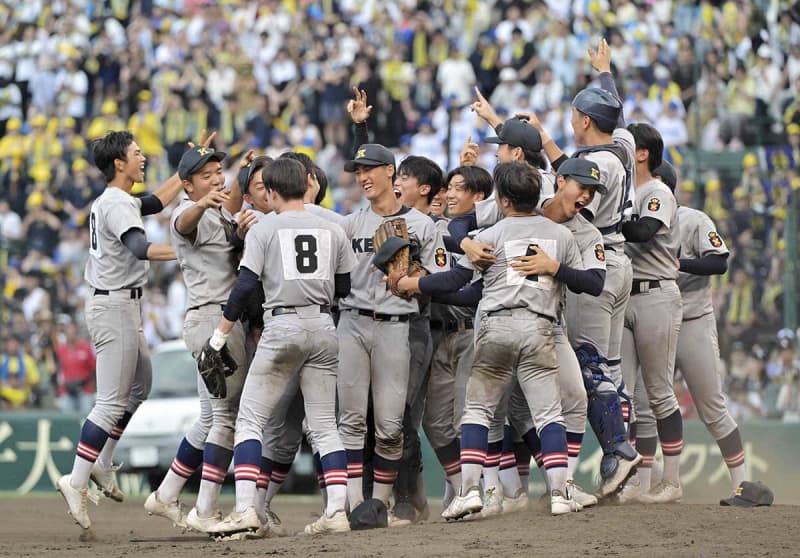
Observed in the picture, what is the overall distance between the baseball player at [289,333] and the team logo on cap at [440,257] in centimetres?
61

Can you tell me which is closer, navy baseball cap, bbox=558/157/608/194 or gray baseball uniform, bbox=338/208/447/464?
navy baseball cap, bbox=558/157/608/194

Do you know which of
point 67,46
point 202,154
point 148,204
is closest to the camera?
point 202,154

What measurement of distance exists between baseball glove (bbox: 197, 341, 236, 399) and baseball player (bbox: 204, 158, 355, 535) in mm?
38

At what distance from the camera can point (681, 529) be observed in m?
6.88

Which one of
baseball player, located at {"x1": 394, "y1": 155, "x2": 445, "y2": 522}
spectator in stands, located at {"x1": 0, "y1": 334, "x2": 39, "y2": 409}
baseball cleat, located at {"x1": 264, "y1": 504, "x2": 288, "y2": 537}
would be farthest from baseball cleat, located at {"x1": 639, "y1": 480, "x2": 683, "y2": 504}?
spectator in stands, located at {"x1": 0, "y1": 334, "x2": 39, "y2": 409}

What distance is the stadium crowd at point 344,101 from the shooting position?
14.8 metres

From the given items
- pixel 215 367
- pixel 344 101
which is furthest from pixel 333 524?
pixel 344 101

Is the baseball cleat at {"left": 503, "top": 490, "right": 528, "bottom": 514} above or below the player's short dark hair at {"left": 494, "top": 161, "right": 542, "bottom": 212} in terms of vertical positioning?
below

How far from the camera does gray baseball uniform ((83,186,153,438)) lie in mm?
8188

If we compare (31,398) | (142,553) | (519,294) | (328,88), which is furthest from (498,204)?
(328,88)

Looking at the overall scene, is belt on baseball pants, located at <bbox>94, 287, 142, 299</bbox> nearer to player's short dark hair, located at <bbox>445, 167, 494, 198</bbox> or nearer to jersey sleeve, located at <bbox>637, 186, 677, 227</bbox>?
player's short dark hair, located at <bbox>445, 167, 494, 198</bbox>

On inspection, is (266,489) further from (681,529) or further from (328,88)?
(328,88)

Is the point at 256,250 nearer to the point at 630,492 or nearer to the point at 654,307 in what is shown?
the point at 654,307

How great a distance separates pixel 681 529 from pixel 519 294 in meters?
1.56
